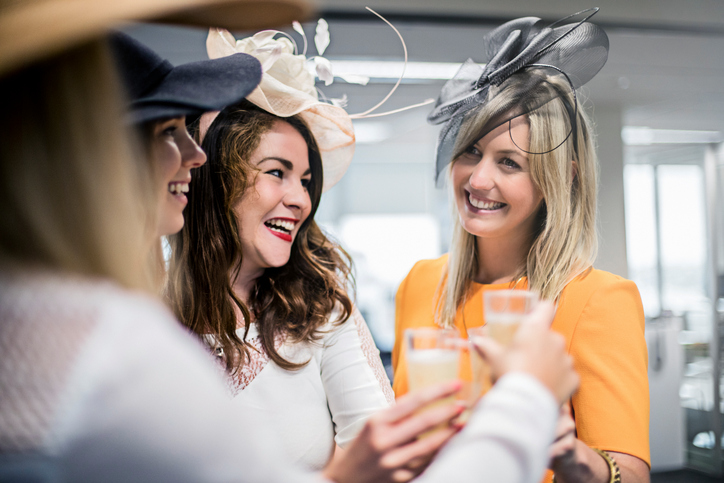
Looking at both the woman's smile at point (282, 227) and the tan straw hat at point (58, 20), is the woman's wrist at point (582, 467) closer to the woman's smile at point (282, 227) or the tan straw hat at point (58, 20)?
the woman's smile at point (282, 227)

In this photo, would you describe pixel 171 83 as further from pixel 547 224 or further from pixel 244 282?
pixel 547 224

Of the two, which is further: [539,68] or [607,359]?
[539,68]

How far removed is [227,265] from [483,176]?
769 millimetres

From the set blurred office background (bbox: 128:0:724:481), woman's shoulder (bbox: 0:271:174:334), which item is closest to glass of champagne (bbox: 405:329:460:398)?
woman's shoulder (bbox: 0:271:174:334)

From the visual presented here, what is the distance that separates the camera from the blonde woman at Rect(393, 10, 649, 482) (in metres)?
1.17

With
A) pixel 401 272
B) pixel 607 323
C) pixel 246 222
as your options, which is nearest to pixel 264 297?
pixel 246 222

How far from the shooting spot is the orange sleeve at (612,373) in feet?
3.80

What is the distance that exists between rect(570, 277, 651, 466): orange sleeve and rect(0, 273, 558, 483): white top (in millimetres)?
885

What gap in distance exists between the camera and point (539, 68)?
1.39 m

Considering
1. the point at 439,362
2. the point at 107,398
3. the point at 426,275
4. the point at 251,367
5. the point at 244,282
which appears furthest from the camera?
the point at 426,275

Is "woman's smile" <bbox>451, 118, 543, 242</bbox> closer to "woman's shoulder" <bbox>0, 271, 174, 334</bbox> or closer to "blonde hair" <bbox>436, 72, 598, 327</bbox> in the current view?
"blonde hair" <bbox>436, 72, 598, 327</bbox>

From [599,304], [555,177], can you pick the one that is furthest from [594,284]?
[555,177]

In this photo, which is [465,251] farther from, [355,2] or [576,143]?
[355,2]

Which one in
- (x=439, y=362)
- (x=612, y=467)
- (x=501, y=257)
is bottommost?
(x=612, y=467)
